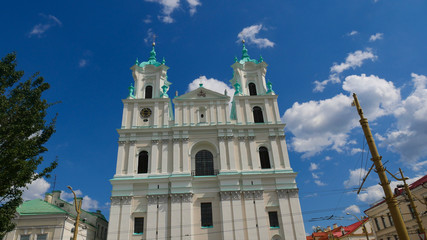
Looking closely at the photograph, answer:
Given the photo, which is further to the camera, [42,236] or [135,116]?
[135,116]

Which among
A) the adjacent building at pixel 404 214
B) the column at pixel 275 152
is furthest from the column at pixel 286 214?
the adjacent building at pixel 404 214

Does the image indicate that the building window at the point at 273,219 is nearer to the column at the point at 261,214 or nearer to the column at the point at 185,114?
the column at the point at 261,214

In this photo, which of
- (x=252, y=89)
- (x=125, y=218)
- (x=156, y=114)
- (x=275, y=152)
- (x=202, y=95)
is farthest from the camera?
(x=252, y=89)

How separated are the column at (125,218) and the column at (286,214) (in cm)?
1499

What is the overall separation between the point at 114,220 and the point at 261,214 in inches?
565

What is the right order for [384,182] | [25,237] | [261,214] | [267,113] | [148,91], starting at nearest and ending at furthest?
[384,182] < [25,237] < [261,214] < [267,113] < [148,91]

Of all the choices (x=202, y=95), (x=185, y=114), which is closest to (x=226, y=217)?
(x=185, y=114)

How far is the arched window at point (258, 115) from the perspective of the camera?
34622 mm

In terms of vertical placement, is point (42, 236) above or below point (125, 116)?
below

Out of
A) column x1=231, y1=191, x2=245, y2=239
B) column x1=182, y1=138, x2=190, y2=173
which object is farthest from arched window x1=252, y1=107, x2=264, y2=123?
column x1=231, y1=191, x2=245, y2=239

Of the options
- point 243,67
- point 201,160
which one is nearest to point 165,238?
point 201,160

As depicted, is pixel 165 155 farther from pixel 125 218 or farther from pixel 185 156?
pixel 125 218

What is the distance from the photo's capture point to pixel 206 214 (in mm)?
28609

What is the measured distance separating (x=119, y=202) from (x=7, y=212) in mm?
12125
